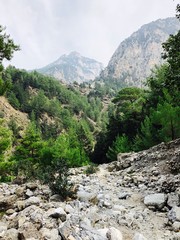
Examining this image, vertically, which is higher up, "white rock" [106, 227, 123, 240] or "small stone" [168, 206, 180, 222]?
"white rock" [106, 227, 123, 240]

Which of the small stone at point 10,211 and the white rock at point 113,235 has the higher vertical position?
the small stone at point 10,211

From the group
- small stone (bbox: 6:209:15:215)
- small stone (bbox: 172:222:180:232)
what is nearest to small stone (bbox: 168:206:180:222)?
small stone (bbox: 172:222:180:232)

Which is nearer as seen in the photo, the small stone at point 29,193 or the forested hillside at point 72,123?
the small stone at point 29,193

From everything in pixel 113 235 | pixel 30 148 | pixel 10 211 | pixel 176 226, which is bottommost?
pixel 176 226

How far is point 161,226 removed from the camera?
6.30 m

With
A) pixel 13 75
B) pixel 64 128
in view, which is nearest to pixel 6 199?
pixel 64 128

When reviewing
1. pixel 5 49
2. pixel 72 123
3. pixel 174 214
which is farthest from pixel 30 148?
pixel 72 123

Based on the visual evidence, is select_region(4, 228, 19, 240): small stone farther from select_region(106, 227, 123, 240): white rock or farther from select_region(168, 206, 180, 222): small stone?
select_region(168, 206, 180, 222): small stone

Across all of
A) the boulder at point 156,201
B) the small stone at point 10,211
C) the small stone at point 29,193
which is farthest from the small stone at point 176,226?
the small stone at point 29,193

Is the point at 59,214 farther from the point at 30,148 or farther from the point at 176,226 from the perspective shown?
the point at 30,148

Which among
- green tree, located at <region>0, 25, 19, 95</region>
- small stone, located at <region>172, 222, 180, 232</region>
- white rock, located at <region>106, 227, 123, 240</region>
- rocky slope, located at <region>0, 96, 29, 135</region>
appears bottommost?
small stone, located at <region>172, 222, 180, 232</region>

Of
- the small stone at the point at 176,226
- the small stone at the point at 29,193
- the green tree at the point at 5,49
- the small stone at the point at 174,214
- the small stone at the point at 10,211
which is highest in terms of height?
the green tree at the point at 5,49

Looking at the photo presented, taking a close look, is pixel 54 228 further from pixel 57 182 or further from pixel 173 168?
pixel 173 168

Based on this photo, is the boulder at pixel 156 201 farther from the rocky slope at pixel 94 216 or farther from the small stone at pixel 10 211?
the small stone at pixel 10 211
